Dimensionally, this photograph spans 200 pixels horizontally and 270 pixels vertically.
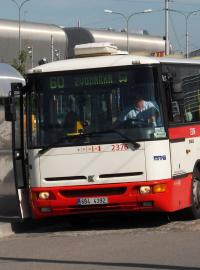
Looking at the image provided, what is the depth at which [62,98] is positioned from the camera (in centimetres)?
1214

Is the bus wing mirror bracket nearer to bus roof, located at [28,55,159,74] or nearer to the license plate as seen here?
bus roof, located at [28,55,159,74]

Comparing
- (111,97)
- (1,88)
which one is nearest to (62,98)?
(111,97)

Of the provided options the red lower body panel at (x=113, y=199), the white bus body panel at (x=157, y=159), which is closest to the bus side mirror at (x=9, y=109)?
the red lower body panel at (x=113, y=199)

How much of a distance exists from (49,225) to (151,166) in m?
2.95

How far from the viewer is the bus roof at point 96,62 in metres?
11.9

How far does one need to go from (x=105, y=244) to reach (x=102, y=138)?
1923 mm

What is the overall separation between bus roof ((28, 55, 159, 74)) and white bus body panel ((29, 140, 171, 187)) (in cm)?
134

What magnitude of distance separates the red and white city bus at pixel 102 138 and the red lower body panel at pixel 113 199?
0.05ft

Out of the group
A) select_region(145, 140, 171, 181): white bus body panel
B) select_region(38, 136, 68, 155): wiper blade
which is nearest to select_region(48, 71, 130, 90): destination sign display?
select_region(38, 136, 68, 155): wiper blade

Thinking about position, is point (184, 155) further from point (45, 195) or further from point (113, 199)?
point (45, 195)

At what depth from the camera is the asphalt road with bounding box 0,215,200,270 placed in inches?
356

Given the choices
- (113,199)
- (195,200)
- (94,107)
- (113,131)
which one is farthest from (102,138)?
(195,200)

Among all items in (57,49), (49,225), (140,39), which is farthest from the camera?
(140,39)

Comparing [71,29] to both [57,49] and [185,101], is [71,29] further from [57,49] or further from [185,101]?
[185,101]
